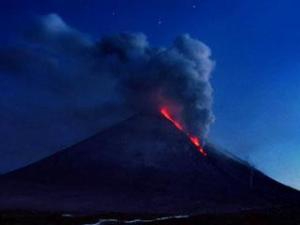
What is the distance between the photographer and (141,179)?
11950cm

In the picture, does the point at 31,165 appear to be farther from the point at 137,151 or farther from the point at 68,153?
the point at 137,151

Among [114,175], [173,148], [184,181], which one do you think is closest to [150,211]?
[184,181]

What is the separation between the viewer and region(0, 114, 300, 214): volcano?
97938 millimetres

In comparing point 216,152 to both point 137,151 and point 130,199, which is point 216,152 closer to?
point 137,151

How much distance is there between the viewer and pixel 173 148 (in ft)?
436

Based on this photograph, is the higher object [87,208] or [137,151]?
[137,151]

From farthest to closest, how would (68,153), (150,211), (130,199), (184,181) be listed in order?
(68,153) → (184,181) → (130,199) → (150,211)

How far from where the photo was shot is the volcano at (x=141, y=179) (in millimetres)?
97938

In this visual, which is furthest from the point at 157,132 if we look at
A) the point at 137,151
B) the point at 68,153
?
the point at 68,153

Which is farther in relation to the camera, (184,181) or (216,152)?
(216,152)

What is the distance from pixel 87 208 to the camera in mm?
92688

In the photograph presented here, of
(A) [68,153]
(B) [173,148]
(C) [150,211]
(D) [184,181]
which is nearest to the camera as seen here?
(C) [150,211]

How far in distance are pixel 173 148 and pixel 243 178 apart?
1882 centimetres

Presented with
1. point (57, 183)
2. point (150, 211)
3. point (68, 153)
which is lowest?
point (150, 211)
